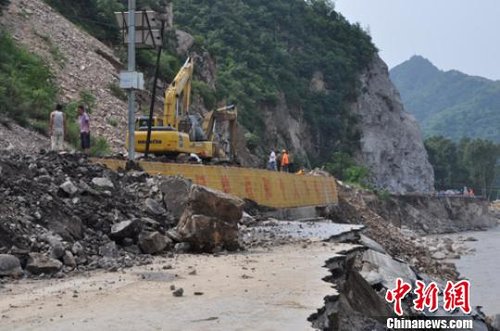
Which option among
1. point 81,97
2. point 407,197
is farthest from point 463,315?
point 407,197

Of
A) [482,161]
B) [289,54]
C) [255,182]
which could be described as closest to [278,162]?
[255,182]

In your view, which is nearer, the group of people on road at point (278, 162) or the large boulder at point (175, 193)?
the large boulder at point (175, 193)

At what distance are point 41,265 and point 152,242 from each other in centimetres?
206

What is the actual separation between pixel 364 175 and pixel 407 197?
10812 mm

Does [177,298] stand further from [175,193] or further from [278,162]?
[278,162]

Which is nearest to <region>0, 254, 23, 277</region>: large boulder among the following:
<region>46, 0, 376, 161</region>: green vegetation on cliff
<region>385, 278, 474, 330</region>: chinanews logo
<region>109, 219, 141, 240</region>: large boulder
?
<region>109, 219, 141, 240</region>: large boulder

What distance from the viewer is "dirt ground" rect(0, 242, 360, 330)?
5699mm

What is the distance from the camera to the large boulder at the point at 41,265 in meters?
8.37

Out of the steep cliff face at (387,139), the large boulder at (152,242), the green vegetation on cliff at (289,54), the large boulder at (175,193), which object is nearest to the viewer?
the large boulder at (152,242)

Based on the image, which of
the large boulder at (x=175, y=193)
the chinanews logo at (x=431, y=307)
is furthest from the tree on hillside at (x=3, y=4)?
the chinanews logo at (x=431, y=307)

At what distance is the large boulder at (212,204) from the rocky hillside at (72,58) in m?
14.9

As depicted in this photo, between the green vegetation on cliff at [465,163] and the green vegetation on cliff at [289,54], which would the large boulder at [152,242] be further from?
the green vegetation on cliff at [465,163]

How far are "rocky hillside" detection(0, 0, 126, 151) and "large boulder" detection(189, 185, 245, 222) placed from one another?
14863mm

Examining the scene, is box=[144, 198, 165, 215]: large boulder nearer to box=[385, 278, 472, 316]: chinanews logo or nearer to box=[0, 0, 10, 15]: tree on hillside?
box=[385, 278, 472, 316]: chinanews logo
